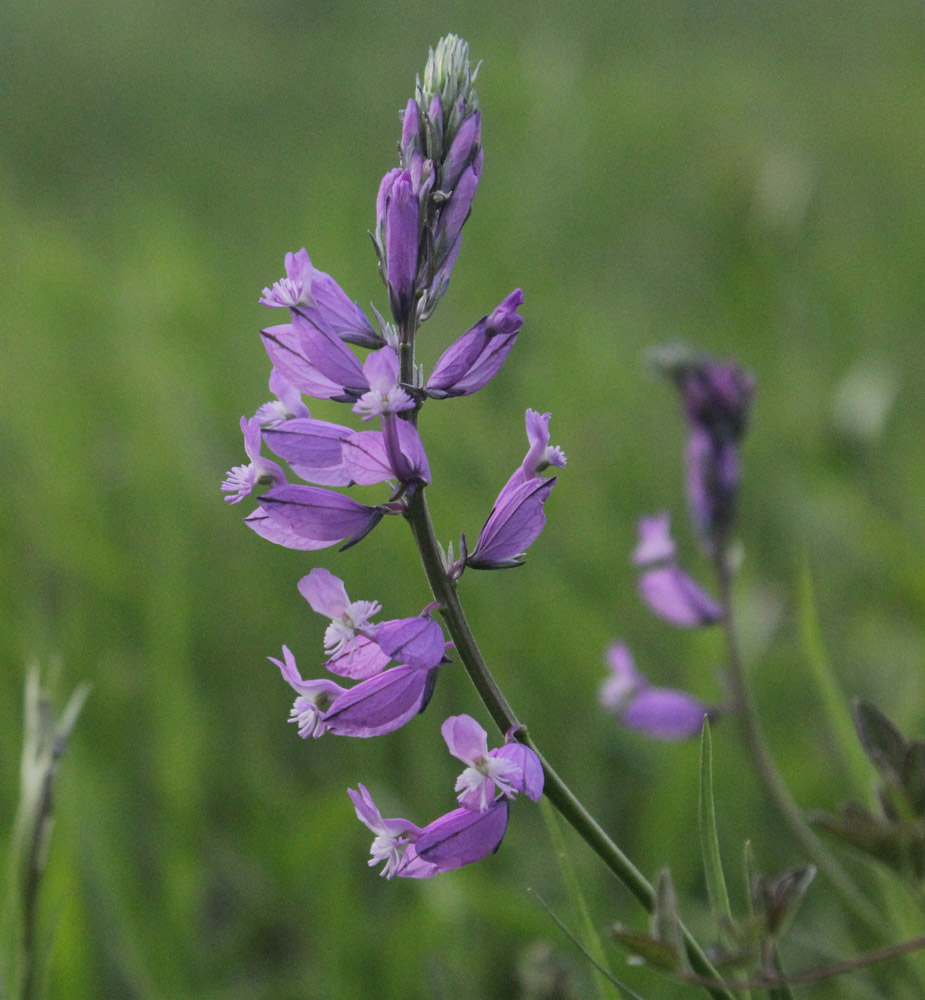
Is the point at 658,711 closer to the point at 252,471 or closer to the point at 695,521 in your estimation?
the point at 695,521

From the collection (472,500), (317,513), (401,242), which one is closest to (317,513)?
(317,513)

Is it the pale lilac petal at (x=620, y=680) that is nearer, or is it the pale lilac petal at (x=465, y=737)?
the pale lilac petal at (x=465, y=737)

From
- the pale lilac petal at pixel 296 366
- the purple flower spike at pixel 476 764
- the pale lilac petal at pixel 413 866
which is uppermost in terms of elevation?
the pale lilac petal at pixel 296 366

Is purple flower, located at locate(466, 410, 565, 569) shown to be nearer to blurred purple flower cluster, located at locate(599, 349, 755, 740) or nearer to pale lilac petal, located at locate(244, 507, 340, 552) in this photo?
pale lilac petal, located at locate(244, 507, 340, 552)

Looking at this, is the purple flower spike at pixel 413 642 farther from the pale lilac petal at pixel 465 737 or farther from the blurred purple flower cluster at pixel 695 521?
the blurred purple flower cluster at pixel 695 521

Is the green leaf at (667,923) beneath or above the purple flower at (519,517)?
beneath

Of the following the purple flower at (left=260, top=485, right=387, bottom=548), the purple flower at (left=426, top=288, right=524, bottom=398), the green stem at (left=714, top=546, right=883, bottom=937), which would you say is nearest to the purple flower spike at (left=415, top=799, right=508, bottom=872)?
the purple flower at (left=260, top=485, right=387, bottom=548)

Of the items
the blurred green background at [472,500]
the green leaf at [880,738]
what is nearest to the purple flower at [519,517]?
the green leaf at [880,738]
